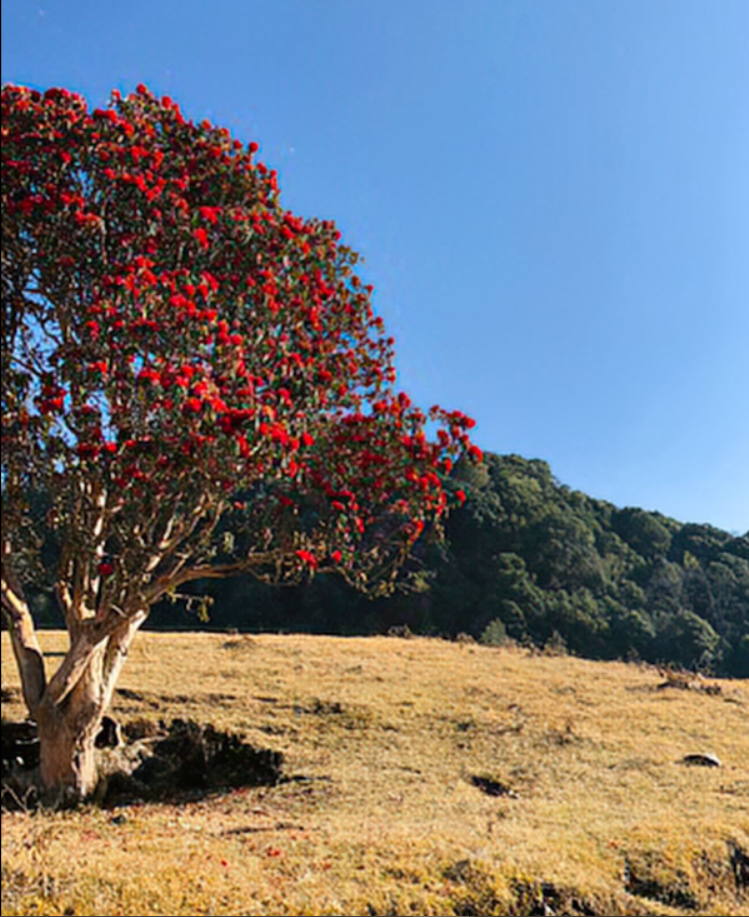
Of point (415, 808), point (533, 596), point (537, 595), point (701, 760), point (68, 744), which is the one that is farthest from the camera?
point (537, 595)

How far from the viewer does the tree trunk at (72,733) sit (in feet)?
30.2

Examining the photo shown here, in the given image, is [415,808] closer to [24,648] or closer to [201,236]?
[24,648]

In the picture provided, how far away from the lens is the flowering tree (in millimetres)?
8086

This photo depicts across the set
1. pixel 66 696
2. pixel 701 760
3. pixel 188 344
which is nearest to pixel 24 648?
pixel 66 696

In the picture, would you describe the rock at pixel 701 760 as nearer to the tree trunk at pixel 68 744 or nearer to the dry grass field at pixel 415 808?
the dry grass field at pixel 415 808

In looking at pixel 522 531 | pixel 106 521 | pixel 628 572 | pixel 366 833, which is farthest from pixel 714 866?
pixel 628 572

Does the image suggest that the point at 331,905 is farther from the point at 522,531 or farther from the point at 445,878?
the point at 522,531

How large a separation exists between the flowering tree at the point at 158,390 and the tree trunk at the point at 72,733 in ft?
0.08

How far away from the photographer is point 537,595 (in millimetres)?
40781

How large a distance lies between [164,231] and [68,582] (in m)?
4.88

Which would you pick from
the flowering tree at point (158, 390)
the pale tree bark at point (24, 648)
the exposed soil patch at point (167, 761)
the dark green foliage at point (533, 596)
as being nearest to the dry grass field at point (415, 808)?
the exposed soil patch at point (167, 761)

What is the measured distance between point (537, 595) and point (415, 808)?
1290 inches

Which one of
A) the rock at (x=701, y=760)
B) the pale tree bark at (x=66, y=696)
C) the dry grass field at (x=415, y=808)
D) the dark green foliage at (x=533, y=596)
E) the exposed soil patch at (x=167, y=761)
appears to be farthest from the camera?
the dark green foliage at (x=533, y=596)

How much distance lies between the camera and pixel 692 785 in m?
10.8
